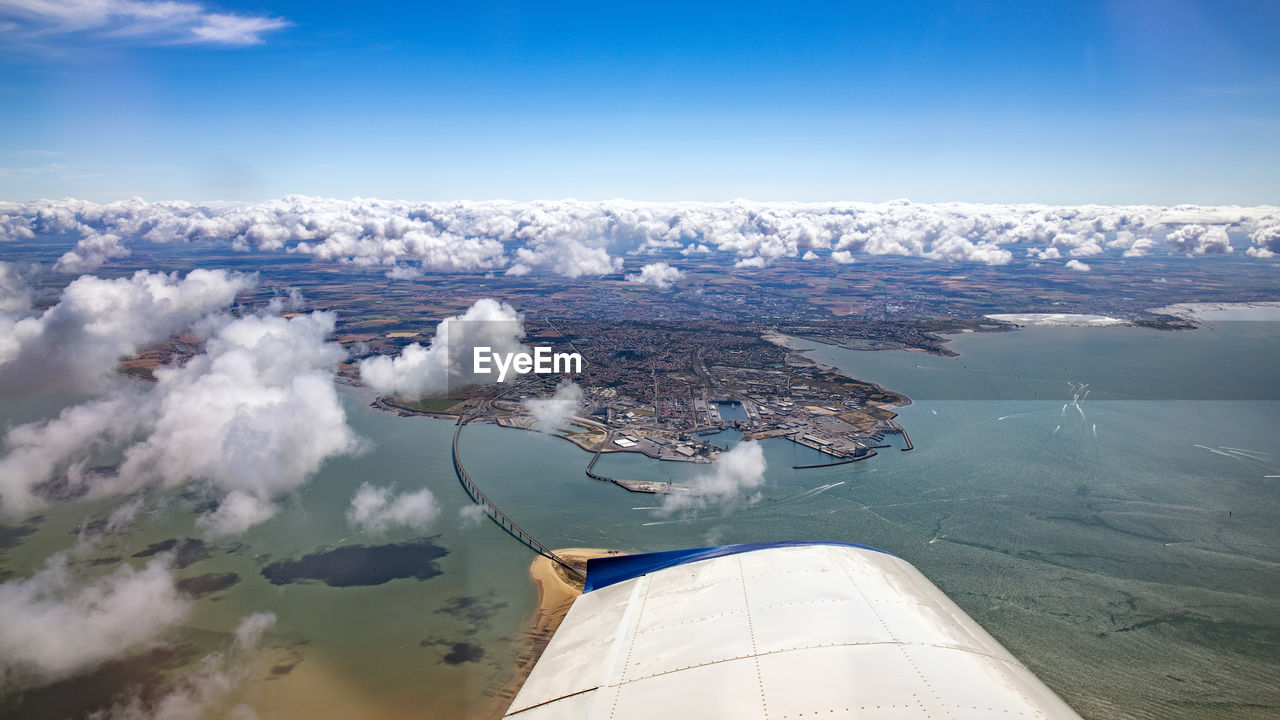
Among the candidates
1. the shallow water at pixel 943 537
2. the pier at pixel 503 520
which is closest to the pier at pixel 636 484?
the shallow water at pixel 943 537

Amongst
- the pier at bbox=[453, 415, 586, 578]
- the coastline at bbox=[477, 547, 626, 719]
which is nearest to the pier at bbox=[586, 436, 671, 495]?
the pier at bbox=[453, 415, 586, 578]

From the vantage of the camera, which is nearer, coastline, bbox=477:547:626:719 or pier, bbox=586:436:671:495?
coastline, bbox=477:547:626:719

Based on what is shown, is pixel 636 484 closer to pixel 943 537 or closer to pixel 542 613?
pixel 542 613

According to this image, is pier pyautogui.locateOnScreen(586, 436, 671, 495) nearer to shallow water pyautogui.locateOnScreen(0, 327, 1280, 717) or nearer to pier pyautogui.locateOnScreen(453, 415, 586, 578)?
shallow water pyautogui.locateOnScreen(0, 327, 1280, 717)

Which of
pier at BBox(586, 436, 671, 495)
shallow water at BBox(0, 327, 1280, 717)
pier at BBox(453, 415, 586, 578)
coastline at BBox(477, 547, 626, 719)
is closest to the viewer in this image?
coastline at BBox(477, 547, 626, 719)

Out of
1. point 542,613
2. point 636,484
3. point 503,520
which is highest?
point 636,484

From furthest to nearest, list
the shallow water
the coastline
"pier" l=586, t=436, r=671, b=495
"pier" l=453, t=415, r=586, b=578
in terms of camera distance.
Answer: "pier" l=586, t=436, r=671, b=495, "pier" l=453, t=415, r=586, b=578, the shallow water, the coastline

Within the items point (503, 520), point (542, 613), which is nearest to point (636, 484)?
point (503, 520)

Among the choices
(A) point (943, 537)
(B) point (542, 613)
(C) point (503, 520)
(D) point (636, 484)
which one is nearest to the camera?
(B) point (542, 613)
